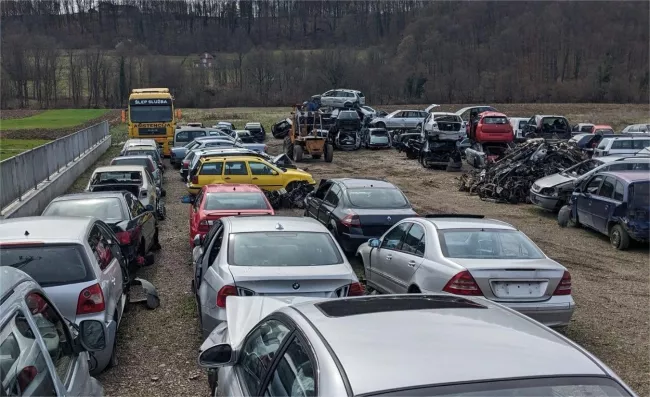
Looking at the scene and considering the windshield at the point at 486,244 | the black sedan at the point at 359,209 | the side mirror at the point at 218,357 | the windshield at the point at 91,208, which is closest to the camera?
the side mirror at the point at 218,357

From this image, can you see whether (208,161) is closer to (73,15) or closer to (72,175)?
(72,175)

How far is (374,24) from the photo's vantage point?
496ft

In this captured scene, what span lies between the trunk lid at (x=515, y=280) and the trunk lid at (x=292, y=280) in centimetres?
151

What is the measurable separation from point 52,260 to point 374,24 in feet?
494

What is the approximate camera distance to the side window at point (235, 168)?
19.5 m

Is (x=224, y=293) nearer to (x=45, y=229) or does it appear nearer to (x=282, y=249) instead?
(x=282, y=249)

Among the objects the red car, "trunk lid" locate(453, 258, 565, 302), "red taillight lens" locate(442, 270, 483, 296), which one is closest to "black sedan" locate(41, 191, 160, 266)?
the red car

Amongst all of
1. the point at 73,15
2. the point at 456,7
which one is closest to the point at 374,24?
the point at 456,7

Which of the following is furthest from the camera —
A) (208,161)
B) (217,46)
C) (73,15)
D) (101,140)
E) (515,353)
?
(73,15)

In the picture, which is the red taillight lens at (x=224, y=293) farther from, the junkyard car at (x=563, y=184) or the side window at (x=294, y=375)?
the junkyard car at (x=563, y=184)

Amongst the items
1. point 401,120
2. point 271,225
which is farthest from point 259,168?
point 401,120

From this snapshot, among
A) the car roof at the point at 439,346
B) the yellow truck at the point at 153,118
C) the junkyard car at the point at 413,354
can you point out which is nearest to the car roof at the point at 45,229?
the junkyard car at the point at 413,354

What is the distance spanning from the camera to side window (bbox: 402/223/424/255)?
8533 millimetres

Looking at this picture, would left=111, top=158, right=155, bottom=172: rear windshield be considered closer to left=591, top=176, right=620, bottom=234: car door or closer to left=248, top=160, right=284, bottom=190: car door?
left=248, top=160, right=284, bottom=190: car door
